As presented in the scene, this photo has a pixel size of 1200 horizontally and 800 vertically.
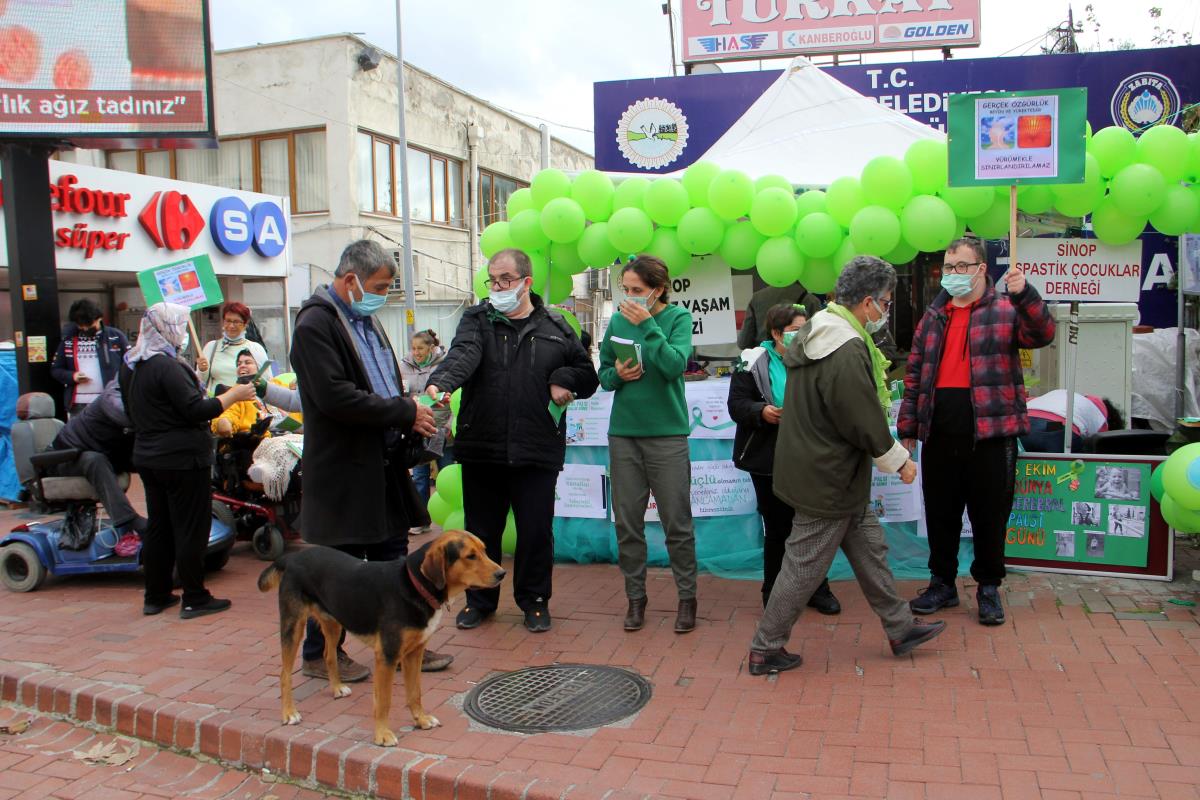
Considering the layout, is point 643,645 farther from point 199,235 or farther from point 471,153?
point 471,153

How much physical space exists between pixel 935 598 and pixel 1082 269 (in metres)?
2.37

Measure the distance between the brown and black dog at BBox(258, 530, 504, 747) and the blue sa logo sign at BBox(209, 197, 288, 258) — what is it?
514 inches

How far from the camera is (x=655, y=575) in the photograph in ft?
20.0

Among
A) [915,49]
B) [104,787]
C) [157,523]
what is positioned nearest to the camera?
[104,787]

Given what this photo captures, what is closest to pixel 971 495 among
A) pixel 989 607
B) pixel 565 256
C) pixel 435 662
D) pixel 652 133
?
pixel 989 607

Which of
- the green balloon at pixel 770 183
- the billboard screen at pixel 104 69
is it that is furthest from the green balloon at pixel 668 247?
the billboard screen at pixel 104 69

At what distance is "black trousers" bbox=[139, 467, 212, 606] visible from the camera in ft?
17.4

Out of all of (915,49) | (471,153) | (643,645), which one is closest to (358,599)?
(643,645)

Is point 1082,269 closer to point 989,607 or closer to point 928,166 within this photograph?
point 928,166

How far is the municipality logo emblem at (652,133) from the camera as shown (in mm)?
14602

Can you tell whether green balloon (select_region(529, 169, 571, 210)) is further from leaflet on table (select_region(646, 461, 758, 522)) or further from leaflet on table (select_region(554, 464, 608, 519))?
leaflet on table (select_region(646, 461, 758, 522))

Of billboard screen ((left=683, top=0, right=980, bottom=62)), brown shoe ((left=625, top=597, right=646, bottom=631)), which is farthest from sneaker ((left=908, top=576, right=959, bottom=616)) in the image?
billboard screen ((left=683, top=0, right=980, bottom=62))

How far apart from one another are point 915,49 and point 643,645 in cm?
1334

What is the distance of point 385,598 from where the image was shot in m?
3.71
